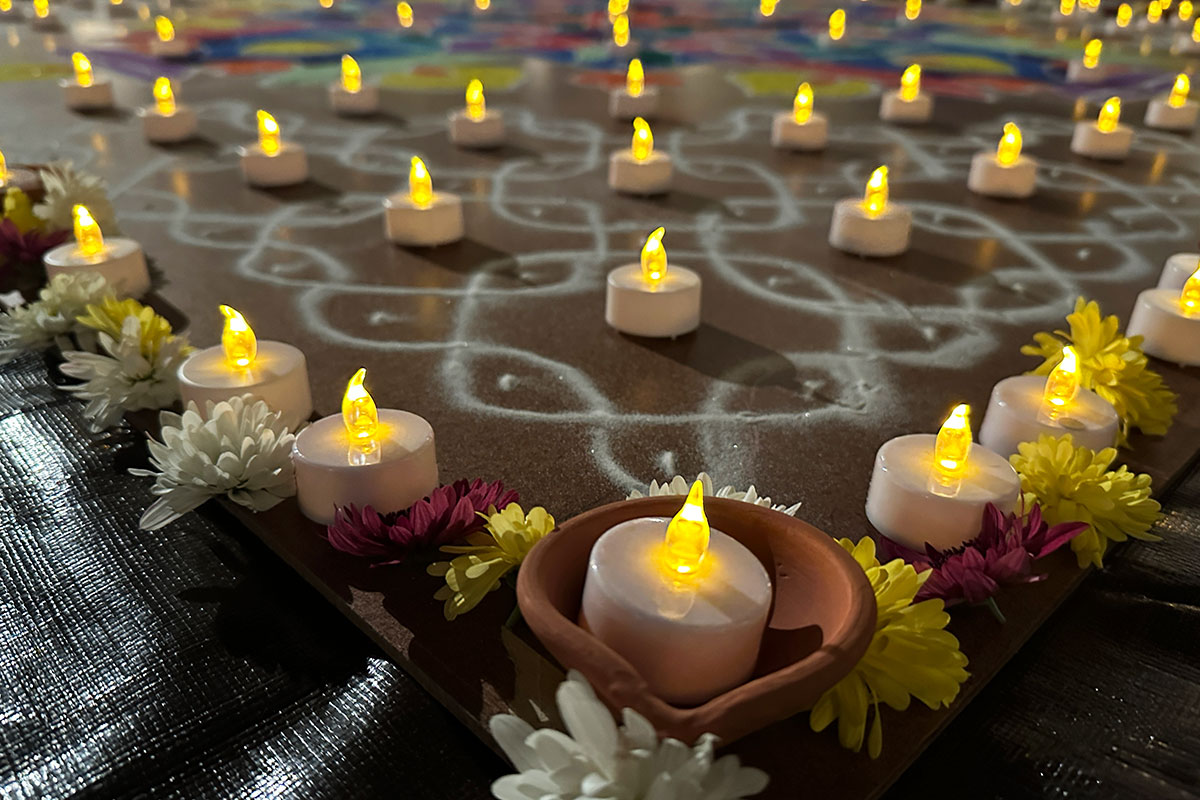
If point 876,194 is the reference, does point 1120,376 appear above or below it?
below

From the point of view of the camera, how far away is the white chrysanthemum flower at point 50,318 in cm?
171

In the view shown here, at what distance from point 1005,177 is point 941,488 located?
70.4 inches

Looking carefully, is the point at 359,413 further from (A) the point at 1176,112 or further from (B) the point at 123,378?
(A) the point at 1176,112

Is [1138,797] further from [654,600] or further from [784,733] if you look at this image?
[654,600]

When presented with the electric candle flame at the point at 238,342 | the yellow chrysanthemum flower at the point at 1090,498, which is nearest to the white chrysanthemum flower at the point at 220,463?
the electric candle flame at the point at 238,342

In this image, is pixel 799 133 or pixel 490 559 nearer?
pixel 490 559

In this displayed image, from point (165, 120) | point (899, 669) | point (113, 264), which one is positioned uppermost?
point (165, 120)

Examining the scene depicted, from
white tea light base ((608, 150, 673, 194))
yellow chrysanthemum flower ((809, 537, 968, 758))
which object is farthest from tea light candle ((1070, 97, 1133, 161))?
yellow chrysanthemum flower ((809, 537, 968, 758))

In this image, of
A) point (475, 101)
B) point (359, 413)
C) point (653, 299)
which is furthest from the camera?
point (475, 101)

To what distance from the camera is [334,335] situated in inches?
73.5

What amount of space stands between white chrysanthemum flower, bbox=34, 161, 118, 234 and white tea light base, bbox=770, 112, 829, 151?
6.60 feet

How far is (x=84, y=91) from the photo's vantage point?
351 centimetres

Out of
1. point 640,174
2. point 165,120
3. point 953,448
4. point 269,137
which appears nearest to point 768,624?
point 953,448

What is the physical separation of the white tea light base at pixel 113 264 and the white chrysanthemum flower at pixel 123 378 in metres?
0.39
